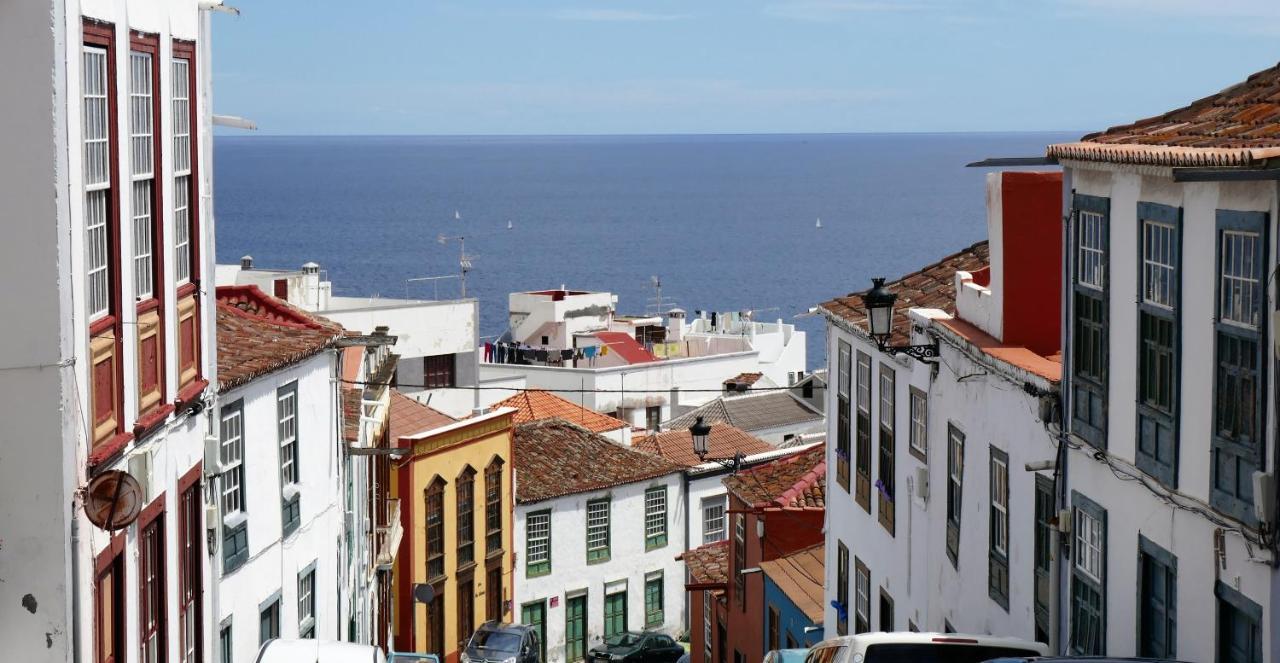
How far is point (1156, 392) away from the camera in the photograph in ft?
46.2

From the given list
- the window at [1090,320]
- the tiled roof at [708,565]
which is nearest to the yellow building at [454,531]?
the tiled roof at [708,565]

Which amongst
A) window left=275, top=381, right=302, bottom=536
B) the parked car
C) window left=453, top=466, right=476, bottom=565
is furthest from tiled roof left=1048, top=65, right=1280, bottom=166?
window left=453, top=466, right=476, bottom=565

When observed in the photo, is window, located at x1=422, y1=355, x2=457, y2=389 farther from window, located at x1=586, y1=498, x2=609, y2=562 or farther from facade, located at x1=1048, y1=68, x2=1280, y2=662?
facade, located at x1=1048, y1=68, x2=1280, y2=662

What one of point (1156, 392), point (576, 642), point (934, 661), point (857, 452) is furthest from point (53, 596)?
point (576, 642)

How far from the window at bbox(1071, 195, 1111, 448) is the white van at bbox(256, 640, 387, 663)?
26.9ft

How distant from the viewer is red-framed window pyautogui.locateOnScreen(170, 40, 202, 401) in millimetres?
16906

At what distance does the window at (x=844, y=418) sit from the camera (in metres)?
26.4

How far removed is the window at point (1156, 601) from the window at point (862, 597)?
1109cm

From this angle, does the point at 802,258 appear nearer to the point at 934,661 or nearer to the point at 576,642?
the point at 576,642

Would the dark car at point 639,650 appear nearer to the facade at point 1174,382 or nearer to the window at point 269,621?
the window at point 269,621

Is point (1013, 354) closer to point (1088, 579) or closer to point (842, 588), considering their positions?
point (1088, 579)

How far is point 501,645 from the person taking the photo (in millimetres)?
39812

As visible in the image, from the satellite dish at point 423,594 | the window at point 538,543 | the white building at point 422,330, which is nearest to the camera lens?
the satellite dish at point 423,594

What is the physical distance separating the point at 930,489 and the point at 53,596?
11.8 meters
